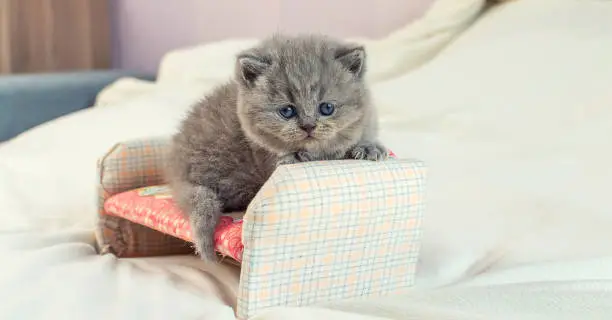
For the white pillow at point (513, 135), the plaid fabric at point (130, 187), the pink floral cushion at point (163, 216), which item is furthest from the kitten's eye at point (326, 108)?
the plaid fabric at point (130, 187)

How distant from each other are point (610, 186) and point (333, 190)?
2.19 feet

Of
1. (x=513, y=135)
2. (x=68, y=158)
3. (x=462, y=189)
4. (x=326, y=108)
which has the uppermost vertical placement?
(x=326, y=108)

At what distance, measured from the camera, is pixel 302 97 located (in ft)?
3.71

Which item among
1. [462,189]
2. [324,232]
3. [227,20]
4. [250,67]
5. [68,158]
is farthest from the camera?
[227,20]

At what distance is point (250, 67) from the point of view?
3.89ft

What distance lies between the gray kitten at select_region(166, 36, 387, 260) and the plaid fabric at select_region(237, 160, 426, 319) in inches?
3.4

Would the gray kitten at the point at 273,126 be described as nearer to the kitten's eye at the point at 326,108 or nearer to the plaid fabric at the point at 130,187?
the kitten's eye at the point at 326,108

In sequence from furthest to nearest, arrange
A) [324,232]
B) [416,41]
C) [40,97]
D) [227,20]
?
1. [227,20]
2. [40,97]
3. [416,41]
4. [324,232]

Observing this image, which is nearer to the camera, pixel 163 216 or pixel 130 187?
pixel 163 216

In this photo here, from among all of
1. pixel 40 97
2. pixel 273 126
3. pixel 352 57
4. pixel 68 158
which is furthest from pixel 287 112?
pixel 40 97

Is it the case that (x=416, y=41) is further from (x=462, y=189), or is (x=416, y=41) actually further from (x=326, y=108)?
(x=326, y=108)

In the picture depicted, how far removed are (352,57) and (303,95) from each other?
13 cm

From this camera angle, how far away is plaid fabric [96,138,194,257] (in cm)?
150

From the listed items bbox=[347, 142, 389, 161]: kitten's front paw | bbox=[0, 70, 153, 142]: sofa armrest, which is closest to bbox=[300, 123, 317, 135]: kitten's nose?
bbox=[347, 142, 389, 161]: kitten's front paw
